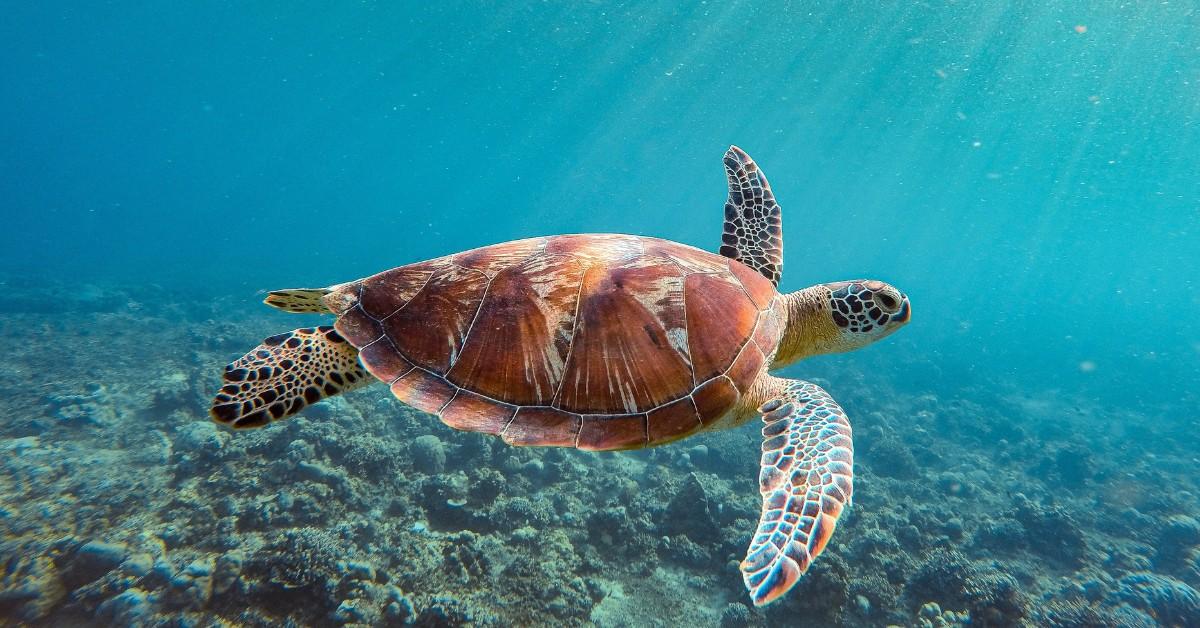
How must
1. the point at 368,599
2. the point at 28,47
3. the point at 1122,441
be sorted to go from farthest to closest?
1. the point at 28,47
2. the point at 1122,441
3. the point at 368,599

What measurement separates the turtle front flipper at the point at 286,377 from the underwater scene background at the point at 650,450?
185cm

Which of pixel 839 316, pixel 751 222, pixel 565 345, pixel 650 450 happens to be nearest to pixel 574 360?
pixel 565 345

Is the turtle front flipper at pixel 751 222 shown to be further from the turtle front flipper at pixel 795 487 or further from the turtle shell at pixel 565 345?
the turtle front flipper at pixel 795 487

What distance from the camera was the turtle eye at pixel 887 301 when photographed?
10.7 feet

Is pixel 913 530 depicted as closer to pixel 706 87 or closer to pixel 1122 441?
pixel 1122 441

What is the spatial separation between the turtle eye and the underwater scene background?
3011mm

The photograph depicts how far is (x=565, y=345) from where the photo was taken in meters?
2.64

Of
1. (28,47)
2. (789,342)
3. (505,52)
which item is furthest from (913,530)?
(28,47)

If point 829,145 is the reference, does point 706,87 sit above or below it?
Result: above

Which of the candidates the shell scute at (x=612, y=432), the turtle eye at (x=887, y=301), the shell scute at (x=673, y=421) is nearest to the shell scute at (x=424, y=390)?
the shell scute at (x=612, y=432)

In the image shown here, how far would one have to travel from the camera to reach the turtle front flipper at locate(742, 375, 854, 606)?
1995 millimetres

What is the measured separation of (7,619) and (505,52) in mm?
40301

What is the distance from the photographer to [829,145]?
43781 mm

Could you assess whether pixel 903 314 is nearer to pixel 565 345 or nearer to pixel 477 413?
pixel 565 345
